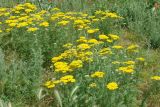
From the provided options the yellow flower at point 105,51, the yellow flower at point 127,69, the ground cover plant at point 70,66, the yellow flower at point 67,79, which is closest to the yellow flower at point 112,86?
the ground cover plant at point 70,66

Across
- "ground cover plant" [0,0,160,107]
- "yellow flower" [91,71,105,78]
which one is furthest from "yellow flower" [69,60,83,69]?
"yellow flower" [91,71,105,78]

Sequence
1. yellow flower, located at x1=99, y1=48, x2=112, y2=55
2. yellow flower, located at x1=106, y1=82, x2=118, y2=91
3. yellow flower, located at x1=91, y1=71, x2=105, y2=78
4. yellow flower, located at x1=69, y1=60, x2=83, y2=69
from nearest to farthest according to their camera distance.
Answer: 1. yellow flower, located at x1=106, y1=82, x2=118, y2=91
2. yellow flower, located at x1=91, y1=71, x2=105, y2=78
3. yellow flower, located at x1=69, y1=60, x2=83, y2=69
4. yellow flower, located at x1=99, y1=48, x2=112, y2=55

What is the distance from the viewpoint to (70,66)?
210 inches

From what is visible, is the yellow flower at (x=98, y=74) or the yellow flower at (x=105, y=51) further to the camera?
the yellow flower at (x=105, y=51)

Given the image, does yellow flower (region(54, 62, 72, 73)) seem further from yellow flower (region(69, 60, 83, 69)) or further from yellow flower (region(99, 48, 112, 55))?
yellow flower (region(99, 48, 112, 55))

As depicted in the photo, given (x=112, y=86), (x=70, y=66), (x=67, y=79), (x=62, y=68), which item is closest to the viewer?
(x=112, y=86)

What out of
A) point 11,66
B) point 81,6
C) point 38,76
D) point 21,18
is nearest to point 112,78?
point 38,76

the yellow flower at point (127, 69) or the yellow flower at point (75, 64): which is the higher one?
the yellow flower at point (75, 64)

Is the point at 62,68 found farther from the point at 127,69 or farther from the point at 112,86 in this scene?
the point at 127,69

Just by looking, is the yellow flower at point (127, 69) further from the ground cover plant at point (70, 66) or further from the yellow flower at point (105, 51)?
the yellow flower at point (105, 51)

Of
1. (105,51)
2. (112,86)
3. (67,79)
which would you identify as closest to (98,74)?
(112,86)

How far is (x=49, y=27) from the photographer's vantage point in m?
6.59

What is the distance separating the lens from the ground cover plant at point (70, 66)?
5180 mm

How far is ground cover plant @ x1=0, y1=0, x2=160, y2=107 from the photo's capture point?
5.18 meters
